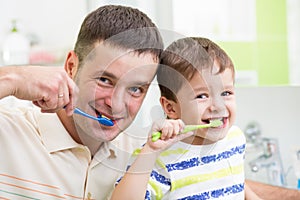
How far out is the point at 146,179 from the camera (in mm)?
789

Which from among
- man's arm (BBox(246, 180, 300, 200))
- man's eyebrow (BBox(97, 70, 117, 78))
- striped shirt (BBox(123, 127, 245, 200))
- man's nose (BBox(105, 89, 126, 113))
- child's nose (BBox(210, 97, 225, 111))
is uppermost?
man's eyebrow (BBox(97, 70, 117, 78))

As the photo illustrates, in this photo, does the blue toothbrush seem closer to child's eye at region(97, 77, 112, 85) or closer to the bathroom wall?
child's eye at region(97, 77, 112, 85)

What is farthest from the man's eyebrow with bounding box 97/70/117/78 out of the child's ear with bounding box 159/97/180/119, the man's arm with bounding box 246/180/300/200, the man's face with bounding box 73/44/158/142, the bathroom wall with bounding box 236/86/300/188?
the bathroom wall with bounding box 236/86/300/188

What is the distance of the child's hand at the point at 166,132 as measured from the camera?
78cm

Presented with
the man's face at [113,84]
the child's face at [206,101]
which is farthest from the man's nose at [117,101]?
the child's face at [206,101]

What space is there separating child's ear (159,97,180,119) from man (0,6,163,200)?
45 millimetres

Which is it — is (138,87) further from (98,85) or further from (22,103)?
(22,103)

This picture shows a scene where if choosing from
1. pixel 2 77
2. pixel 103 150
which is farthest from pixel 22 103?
pixel 2 77

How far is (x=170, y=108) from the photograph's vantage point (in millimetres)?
881

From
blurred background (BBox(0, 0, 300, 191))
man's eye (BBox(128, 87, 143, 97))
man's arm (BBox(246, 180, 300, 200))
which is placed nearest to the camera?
man's eye (BBox(128, 87, 143, 97))

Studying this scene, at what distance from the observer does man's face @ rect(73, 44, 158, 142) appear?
829mm

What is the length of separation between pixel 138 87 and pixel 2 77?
236mm

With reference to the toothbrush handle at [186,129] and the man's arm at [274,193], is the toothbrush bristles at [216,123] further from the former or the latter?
the man's arm at [274,193]

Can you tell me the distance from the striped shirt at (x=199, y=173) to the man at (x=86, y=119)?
0.10 metres
